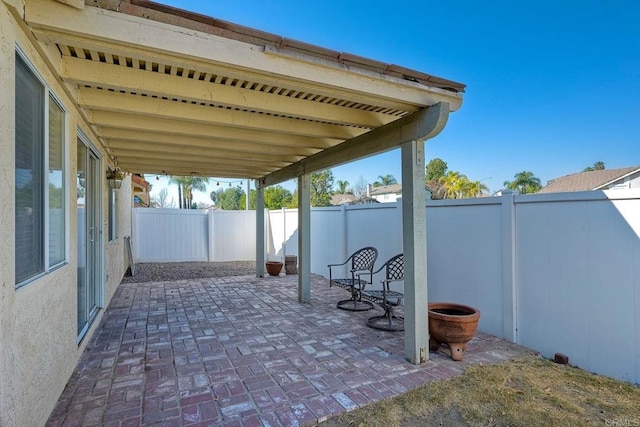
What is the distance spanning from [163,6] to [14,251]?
1.61 metres

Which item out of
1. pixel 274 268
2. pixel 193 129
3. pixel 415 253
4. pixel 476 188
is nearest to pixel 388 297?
pixel 415 253

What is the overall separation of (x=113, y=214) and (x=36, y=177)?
15.1 ft

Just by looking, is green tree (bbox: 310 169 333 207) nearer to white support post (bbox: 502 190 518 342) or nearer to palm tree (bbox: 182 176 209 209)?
palm tree (bbox: 182 176 209 209)

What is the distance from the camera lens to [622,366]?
288cm

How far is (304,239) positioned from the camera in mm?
5801

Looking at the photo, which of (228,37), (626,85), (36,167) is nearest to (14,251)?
(36,167)

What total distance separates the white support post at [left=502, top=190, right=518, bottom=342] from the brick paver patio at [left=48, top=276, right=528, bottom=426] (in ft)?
0.67

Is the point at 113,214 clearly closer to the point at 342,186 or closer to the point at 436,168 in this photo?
the point at 342,186

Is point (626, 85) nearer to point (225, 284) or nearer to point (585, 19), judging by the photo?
point (585, 19)

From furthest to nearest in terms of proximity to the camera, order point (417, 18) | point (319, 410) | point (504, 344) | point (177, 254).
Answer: point (177, 254)
point (417, 18)
point (504, 344)
point (319, 410)

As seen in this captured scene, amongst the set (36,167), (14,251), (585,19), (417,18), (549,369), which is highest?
(585,19)

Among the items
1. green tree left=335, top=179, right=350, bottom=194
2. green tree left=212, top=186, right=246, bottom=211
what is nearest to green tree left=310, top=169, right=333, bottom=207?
green tree left=335, top=179, right=350, bottom=194

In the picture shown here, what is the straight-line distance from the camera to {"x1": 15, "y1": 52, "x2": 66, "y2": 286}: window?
1.81 metres

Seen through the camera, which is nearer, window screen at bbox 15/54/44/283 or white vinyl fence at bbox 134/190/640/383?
window screen at bbox 15/54/44/283
